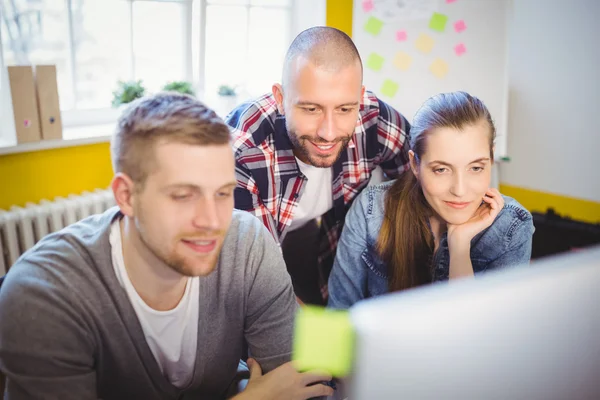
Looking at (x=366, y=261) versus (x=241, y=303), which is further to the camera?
(x=366, y=261)

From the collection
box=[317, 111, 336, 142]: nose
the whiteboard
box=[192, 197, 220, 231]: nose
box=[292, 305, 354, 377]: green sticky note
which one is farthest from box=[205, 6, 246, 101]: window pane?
box=[292, 305, 354, 377]: green sticky note

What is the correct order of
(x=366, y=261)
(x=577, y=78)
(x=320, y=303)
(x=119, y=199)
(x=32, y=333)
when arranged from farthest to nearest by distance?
(x=577, y=78) < (x=320, y=303) < (x=366, y=261) < (x=119, y=199) < (x=32, y=333)

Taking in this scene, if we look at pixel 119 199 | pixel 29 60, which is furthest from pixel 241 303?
pixel 29 60

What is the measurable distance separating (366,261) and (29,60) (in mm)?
1787

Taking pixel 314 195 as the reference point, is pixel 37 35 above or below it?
above

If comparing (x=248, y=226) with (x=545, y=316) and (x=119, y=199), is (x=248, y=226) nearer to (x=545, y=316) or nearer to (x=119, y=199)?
(x=119, y=199)

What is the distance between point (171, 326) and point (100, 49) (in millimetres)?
1972

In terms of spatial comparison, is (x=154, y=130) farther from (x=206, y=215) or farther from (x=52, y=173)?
(x=52, y=173)

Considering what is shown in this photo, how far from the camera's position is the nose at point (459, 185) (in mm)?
1347

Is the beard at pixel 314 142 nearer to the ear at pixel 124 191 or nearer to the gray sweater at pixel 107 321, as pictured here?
the gray sweater at pixel 107 321

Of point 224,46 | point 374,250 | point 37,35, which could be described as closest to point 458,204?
point 374,250

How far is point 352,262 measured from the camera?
151 centimetres

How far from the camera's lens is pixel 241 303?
3.73 feet

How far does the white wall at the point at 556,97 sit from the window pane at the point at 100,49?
1.93 metres
